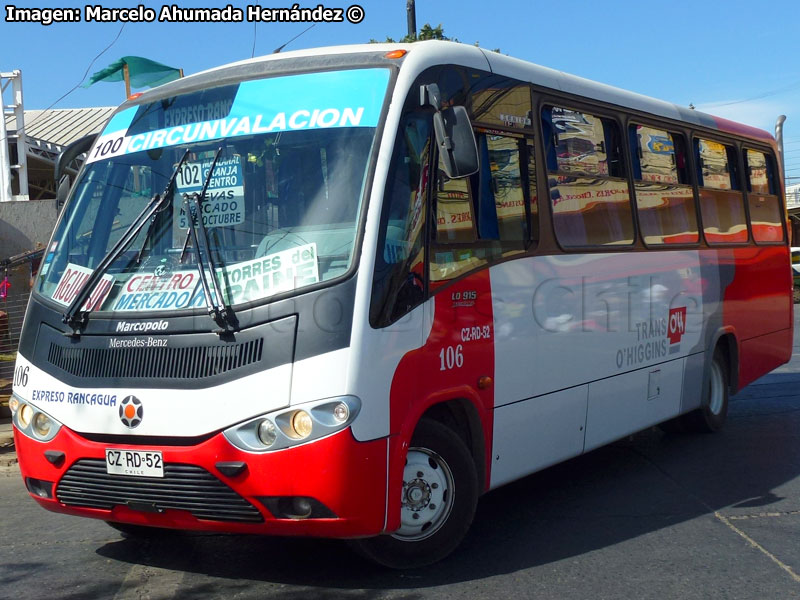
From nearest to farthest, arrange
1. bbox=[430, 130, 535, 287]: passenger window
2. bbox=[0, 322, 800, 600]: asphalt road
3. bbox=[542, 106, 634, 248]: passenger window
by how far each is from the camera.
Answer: bbox=[0, 322, 800, 600]: asphalt road → bbox=[430, 130, 535, 287]: passenger window → bbox=[542, 106, 634, 248]: passenger window

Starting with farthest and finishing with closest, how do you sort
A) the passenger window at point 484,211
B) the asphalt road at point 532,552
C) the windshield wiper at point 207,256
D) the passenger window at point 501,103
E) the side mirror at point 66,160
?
the side mirror at point 66,160
the passenger window at point 501,103
the passenger window at point 484,211
the asphalt road at point 532,552
the windshield wiper at point 207,256

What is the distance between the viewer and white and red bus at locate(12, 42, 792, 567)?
4684 mm

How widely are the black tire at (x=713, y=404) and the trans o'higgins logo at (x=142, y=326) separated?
5.67 meters

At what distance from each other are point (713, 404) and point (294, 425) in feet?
19.2

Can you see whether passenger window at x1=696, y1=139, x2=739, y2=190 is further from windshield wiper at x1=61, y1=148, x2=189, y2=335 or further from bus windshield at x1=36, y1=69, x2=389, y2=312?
windshield wiper at x1=61, y1=148, x2=189, y2=335

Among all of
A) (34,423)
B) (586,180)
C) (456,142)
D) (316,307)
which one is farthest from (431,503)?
(586,180)

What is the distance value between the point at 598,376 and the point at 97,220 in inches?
139

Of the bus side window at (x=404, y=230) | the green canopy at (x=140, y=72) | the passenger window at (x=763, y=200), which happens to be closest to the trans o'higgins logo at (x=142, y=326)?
the bus side window at (x=404, y=230)

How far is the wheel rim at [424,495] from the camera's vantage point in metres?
5.10

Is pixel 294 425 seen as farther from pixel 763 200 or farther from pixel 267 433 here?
pixel 763 200

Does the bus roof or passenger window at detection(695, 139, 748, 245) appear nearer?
the bus roof

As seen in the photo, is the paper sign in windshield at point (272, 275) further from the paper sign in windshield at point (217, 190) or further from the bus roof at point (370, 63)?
the bus roof at point (370, 63)

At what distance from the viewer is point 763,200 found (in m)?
10.6

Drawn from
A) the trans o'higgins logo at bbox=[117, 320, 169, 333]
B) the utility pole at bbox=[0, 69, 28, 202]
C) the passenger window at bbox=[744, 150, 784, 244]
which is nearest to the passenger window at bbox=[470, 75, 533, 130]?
the trans o'higgins logo at bbox=[117, 320, 169, 333]
